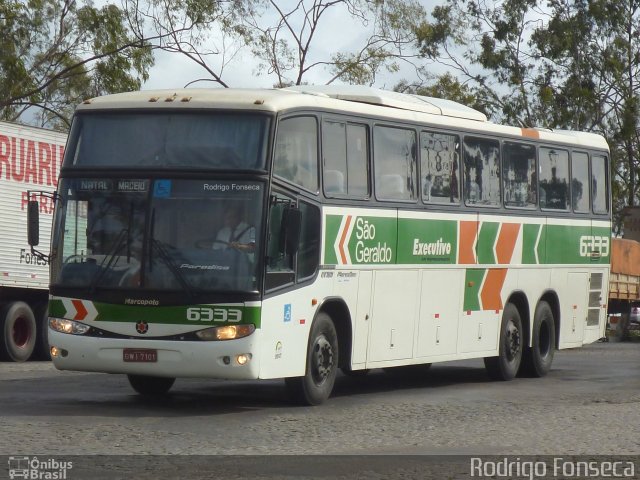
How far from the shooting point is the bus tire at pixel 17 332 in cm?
2309

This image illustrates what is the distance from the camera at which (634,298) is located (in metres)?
35.1

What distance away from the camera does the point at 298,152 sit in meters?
14.6

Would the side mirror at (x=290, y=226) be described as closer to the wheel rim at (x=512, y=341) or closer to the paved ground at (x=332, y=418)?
the paved ground at (x=332, y=418)

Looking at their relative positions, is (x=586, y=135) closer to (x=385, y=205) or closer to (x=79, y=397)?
(x=385, y=205)

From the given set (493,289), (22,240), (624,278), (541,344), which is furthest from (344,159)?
(624,278)

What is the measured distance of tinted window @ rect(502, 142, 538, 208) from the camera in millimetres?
19344

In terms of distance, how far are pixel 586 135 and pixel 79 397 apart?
958 cm

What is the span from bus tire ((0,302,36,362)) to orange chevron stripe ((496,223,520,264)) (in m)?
8.33

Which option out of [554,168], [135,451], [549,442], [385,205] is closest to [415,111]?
[385,205]

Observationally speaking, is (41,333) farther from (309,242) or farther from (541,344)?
(309,242)

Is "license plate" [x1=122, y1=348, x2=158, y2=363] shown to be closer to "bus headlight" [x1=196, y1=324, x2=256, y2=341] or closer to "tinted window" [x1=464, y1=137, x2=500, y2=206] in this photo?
"bus headlight" [x1=196, y1=324, x2=256, y2=341]

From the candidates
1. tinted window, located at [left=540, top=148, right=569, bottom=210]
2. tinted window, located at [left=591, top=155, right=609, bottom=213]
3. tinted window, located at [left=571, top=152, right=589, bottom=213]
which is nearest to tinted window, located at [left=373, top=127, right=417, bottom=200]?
tinted window, located at [left=540, top=148, right=569, bottom=210]

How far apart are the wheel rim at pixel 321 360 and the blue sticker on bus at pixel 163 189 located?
A: 222cm

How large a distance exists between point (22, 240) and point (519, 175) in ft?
27.6
